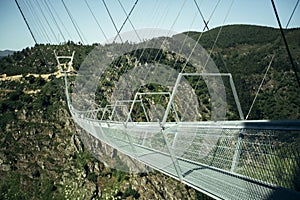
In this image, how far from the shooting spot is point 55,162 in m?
40.7

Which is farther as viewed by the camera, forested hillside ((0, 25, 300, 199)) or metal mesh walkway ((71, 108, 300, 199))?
forested hillside ((0, 25, 300, 199))

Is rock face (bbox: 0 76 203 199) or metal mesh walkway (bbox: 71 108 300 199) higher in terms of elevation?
rock face (bbox: 0 76 203 199)

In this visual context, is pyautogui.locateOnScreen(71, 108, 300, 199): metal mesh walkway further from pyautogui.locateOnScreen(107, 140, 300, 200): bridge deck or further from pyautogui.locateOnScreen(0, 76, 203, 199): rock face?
pyautogui.locateOnScreen(0, 76, 203, 199): rock face

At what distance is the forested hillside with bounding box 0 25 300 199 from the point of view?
1378 inches

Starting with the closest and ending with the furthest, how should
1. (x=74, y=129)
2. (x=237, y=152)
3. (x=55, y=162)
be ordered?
(x=237, y=152) < (x=55, y=162) < (x=74, y=129)

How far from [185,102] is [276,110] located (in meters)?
15.9

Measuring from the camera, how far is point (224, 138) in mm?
2928

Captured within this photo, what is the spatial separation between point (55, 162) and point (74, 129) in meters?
5.58

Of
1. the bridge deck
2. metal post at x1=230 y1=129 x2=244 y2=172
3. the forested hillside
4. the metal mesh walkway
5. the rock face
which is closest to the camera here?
the metal mesh walkway

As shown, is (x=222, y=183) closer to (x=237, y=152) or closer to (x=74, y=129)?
(x=237, y=152)

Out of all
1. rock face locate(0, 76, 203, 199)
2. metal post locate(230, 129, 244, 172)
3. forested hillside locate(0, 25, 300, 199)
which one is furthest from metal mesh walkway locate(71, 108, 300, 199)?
rock face locate(0, 76, 203, 199)

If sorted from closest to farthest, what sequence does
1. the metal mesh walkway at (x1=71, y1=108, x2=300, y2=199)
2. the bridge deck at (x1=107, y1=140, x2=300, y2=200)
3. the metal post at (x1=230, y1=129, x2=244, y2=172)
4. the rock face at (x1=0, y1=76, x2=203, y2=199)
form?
the metal mesh walkway at (x1=71, y1=108, x2=300, y2=199)
the bridge deck at (x1=107, y1=140, x2=300, y2=200)
the metal post at (x1=230, y1=129, x2=244, y2=172)
the rock face at (x1=0, y1=76, x2=203, y2=199)

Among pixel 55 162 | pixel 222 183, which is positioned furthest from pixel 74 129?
pixel 222 183

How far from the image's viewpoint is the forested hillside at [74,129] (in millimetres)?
35000
